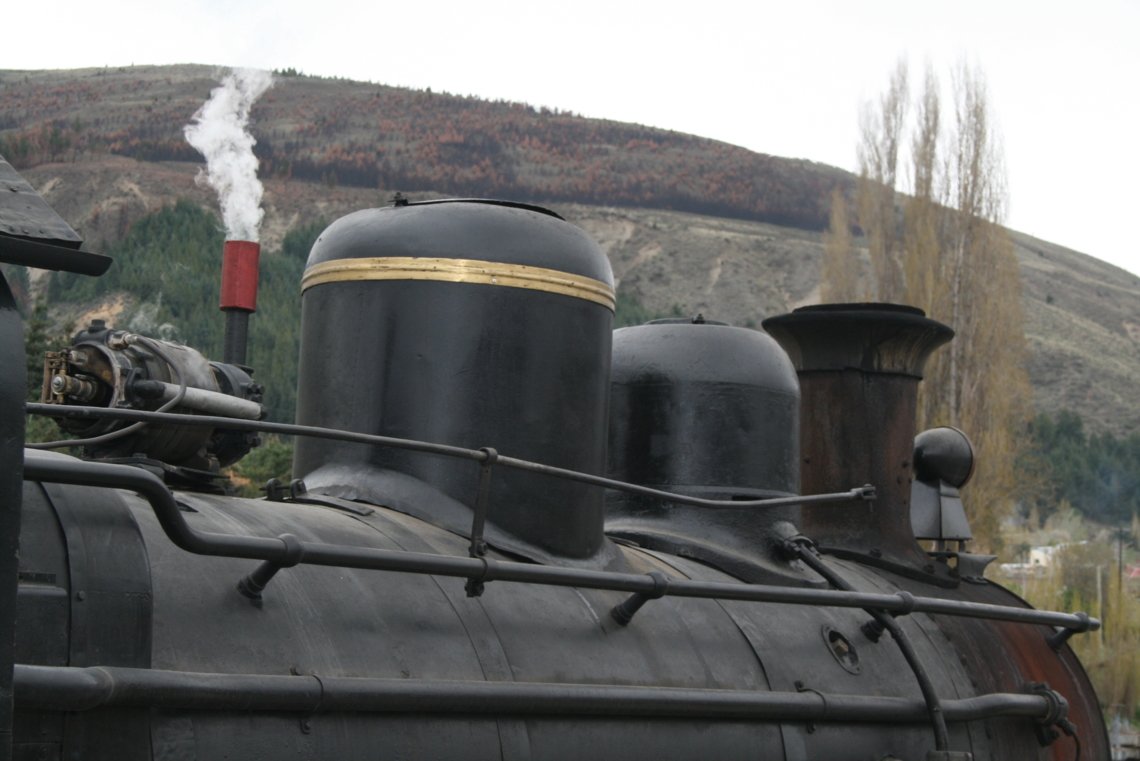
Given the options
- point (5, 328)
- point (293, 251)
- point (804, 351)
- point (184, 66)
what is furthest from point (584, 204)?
point (5, 328)

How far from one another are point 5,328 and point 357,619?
1408mm

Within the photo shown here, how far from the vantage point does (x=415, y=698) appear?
3.58 m

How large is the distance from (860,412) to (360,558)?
3.93 meters

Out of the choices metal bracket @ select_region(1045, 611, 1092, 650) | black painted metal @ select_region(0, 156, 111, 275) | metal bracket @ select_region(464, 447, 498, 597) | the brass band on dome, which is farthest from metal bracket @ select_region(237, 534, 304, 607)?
metal bracket @ select_region(1045, 611, 1092, 650)

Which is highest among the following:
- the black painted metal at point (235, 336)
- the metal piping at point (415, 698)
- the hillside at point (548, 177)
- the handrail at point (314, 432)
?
the hillside at point (548, 177)

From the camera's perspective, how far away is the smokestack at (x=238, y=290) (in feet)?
16.8

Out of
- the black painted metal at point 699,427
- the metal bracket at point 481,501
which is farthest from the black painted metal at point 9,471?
the black painted metal at point 699,427

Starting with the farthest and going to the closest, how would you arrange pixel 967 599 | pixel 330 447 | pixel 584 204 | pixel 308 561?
1. pixel 584 204
2. pixel 967 599
3. pixel 330 447
4. pixel 308 561

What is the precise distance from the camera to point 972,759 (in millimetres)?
5309

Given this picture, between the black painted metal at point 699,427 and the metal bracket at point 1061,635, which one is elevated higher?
the black painted metal at point 699,427

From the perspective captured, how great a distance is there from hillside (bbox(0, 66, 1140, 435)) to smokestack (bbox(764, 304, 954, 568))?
1906 inches

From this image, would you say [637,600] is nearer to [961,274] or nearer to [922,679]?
[922,679]

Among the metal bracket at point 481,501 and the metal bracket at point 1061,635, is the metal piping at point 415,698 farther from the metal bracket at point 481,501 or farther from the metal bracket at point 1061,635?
the metal bracket at point 1061,635

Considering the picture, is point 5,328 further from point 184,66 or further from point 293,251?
point 184,66
